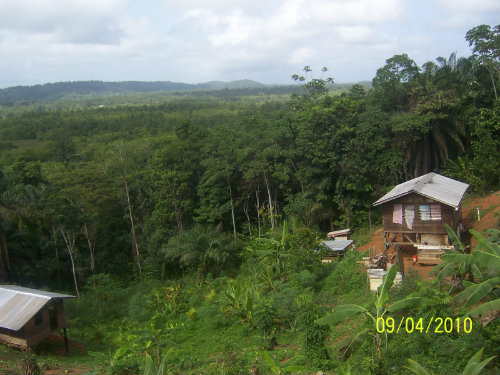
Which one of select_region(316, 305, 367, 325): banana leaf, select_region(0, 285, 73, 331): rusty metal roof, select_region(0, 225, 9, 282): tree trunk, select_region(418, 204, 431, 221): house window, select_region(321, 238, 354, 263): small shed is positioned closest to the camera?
select_region(316, 305, 367, 325): banana leaf

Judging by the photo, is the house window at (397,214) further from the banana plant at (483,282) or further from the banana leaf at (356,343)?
the banana leaf at (356,343)

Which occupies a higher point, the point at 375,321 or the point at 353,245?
the point at 375,321

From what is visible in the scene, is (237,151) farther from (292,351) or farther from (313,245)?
(292,351)

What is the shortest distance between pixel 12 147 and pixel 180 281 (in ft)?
102

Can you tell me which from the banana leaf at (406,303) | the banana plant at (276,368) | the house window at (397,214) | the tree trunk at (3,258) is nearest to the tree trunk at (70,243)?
the tree trunk at (3,258)

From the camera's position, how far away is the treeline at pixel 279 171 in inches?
838

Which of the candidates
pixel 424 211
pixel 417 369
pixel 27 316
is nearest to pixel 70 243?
pixel 27 316

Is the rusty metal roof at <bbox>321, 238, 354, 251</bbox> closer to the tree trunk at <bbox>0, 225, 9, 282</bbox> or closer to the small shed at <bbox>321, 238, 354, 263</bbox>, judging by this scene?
the small shed at <bbox>321, 238, 354, 263</bbox>

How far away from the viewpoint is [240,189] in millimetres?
22703

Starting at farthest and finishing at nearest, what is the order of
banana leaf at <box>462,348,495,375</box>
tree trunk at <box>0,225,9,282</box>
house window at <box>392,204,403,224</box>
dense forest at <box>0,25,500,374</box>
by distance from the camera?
1. dense forest at <box>0,25,500,374</box>
2. tree trunk at <box>0,225,9,282</box>
3. house window at <box>392,204,403,224</box>
4. banana leaf at <box>462,348,495,375</box>

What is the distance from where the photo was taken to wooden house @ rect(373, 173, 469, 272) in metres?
15.9

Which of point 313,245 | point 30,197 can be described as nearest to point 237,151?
point 313,245

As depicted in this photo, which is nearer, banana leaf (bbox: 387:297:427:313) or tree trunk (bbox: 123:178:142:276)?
banana leaf (bbox: 387:297:427:313)

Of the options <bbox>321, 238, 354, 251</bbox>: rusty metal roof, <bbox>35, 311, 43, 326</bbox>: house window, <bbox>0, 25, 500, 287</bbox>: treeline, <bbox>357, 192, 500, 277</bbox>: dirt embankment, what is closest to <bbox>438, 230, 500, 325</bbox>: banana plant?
<bbox>357, 192, 500, 277</bbox>: dirt embankment
